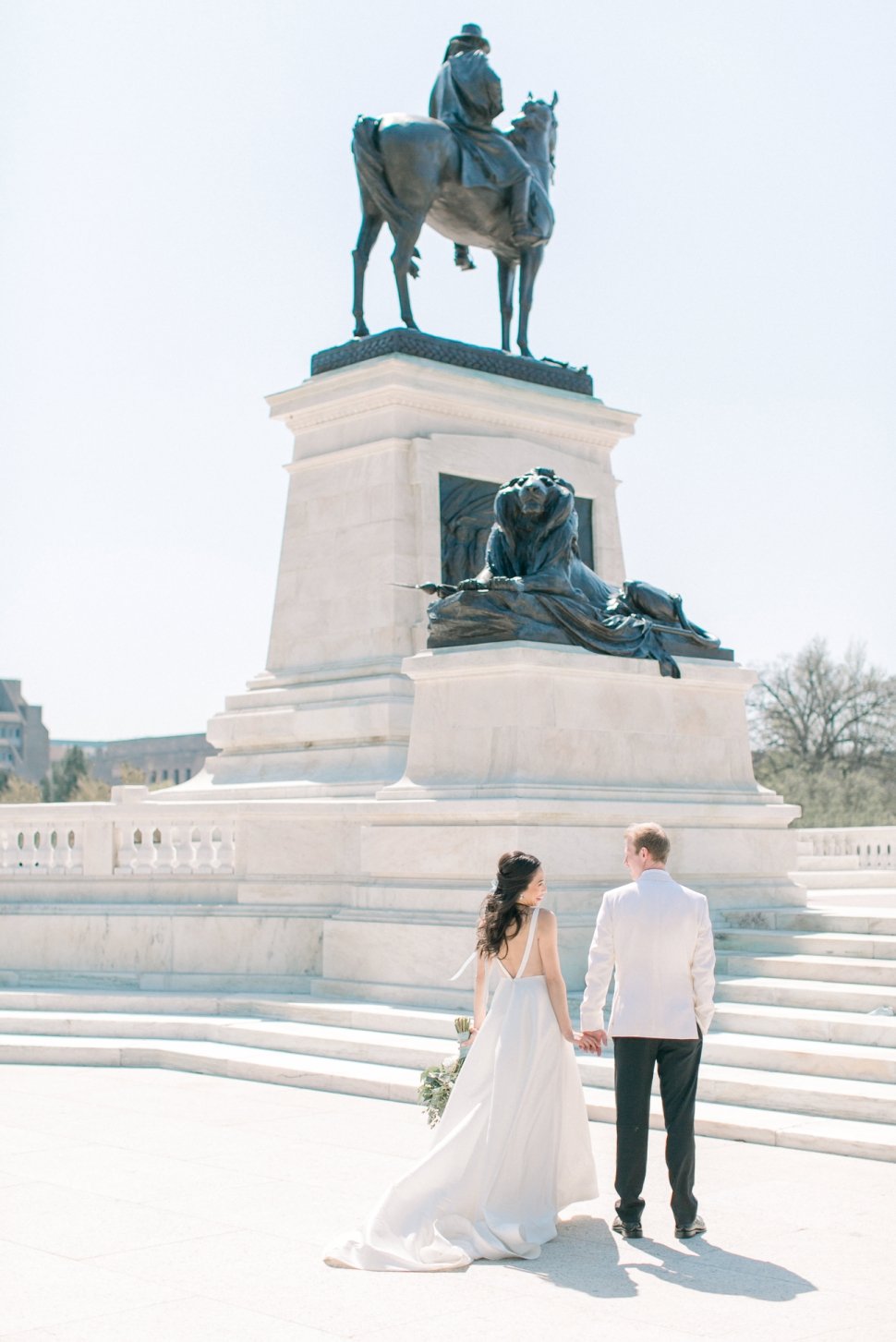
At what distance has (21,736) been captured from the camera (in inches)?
4496

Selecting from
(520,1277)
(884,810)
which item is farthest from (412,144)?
(884,810)

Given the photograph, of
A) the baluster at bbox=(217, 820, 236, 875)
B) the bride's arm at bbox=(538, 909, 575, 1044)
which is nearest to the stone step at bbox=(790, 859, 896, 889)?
the baluster at bbox=(217, 820, 236, 875)

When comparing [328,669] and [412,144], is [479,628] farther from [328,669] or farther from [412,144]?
[412,144]

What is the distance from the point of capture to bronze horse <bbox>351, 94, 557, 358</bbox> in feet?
62.5

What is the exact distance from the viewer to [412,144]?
746 inches

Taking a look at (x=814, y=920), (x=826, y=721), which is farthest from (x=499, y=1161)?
(x=826, y=721)

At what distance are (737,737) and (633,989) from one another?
345 inches

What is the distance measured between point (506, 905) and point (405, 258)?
12.7 m

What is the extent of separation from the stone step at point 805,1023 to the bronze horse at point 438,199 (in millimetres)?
9718

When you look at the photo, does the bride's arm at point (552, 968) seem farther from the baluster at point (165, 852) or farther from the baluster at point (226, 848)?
the baluster at point (165, 852)

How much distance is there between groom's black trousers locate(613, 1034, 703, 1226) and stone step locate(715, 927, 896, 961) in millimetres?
5488

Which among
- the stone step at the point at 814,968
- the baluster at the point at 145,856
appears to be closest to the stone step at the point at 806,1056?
the stone step at the point at 814,968

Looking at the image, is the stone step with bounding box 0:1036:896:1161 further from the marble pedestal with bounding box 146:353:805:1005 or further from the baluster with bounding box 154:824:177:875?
the baluster with bounding box 154:824:177:875

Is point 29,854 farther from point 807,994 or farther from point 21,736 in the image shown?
point 21,736
